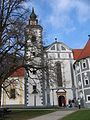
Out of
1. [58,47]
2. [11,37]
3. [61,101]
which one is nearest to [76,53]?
[58,47]

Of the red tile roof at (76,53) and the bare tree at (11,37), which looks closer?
the bare tree at (11,37)

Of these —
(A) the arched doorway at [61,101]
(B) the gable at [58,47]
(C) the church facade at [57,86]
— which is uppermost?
(B) the gable at [58,47]

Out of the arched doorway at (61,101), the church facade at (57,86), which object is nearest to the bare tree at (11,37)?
the church facade at (57,86)

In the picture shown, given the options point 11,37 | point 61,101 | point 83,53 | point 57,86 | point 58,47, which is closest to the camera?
point 11,37

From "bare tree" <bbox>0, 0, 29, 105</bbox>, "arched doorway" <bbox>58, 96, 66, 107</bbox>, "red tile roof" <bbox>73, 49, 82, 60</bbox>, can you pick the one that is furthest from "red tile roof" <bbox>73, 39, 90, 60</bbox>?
"bare tree" <bbox>0, 0, 29, 105</bbox>

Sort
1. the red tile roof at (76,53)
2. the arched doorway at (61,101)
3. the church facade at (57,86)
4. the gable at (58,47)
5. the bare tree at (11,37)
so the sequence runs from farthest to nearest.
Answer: the red tile roof at (76,53) < the gable at (58,47) < the arched doorway at (61,101) < the church facade at (57,86) < the bare tree at (11,37)

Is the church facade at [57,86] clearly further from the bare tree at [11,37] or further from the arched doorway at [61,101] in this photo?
the bare tree at [11,37]

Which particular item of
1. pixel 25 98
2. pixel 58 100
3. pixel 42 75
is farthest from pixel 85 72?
pixel 42 75

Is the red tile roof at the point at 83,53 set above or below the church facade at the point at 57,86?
above

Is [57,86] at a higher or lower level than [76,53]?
lower

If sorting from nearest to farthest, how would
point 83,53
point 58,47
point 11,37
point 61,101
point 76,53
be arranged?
point 11,37
point 61,101
point 83,53
point 58,47
point 76,53

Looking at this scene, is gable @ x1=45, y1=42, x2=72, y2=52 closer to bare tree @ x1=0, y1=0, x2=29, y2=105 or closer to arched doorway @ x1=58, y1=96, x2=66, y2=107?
arched doorway @ x1=58, y1=96, x2=66, y2=107

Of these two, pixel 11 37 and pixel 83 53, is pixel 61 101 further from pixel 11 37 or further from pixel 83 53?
pixel 11 37

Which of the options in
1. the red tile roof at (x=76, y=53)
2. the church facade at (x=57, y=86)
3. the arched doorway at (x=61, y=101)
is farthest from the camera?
the red tile roof at (x=76, y=53)
